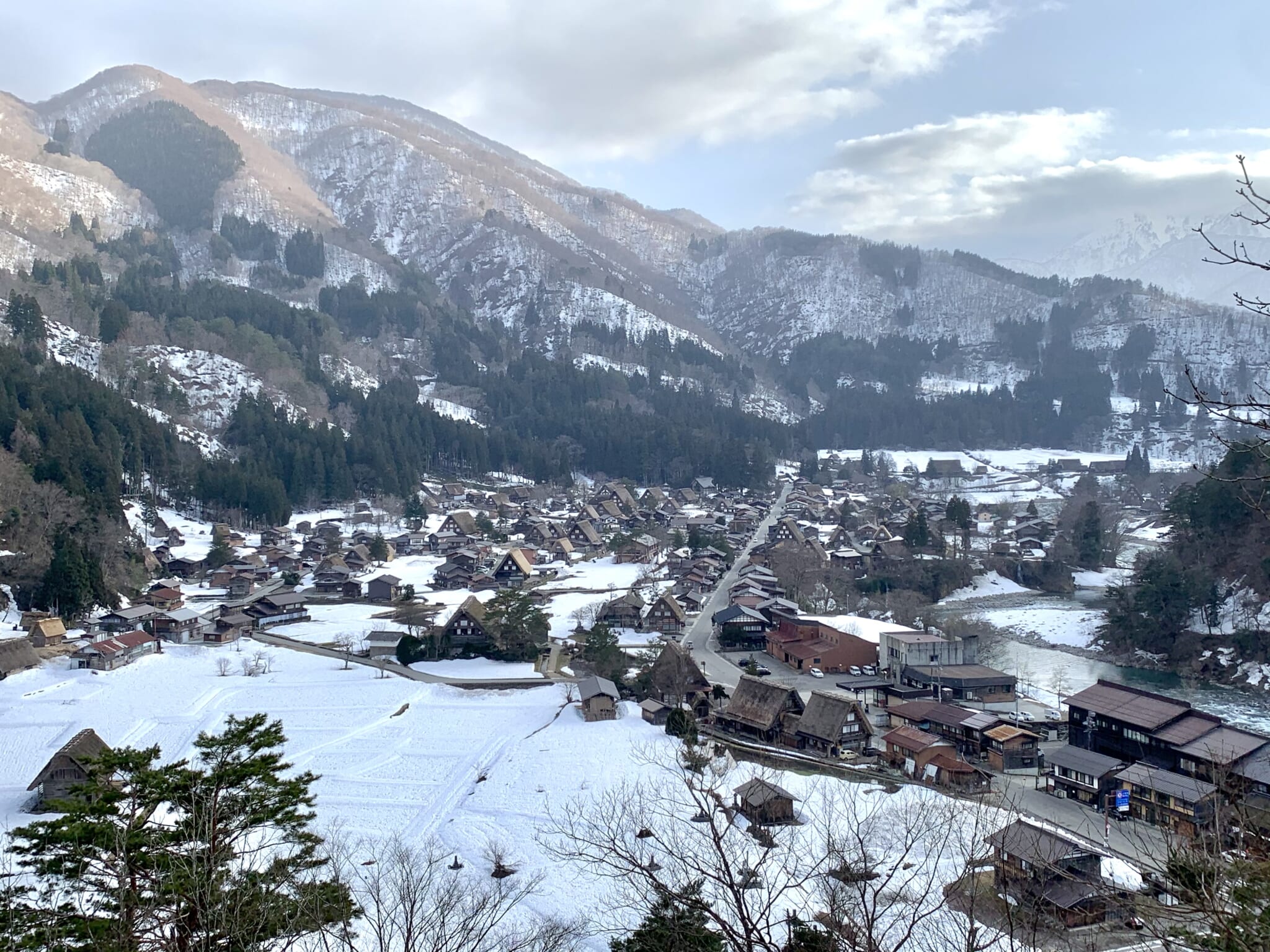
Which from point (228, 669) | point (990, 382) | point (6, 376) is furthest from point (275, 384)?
point (990, 382)

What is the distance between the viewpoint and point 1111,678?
25094mm

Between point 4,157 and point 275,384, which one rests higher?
point 4,157

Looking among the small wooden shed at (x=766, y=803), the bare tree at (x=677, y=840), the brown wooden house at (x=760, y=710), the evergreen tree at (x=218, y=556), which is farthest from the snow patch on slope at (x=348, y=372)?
the small wooden shed at (x=766, y=803)

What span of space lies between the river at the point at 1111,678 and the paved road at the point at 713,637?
24.9 ft

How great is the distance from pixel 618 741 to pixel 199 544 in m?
29.7

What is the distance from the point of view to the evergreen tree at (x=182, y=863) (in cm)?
547

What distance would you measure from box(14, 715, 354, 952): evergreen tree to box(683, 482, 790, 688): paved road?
15.1 m

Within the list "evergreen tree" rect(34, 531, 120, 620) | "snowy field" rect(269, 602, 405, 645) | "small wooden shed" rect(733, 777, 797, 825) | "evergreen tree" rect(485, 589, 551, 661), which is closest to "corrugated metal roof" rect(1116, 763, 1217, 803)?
"small wooden shed" rect(733, 777, 797, 825)

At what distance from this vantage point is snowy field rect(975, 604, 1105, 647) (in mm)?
29328

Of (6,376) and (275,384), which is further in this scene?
(275,384)

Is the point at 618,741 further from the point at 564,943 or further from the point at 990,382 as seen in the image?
the point at 990,382

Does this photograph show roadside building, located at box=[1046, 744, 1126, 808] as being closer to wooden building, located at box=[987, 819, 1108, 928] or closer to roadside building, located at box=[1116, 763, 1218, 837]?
roadside building, located at box=[1116, 763, 1218, 837]

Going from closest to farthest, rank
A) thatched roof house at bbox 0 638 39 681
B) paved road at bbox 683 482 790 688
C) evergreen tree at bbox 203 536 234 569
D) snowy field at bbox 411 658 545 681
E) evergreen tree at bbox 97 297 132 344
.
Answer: thatched roof house at bbox 0 638 39 681, snowy field at bbox 411 658 545 681, paved road at bbox 683 482 790 688, evergreen tree at bbox 203 536 234 569, evergreen tree at bbox 97 297 132 344

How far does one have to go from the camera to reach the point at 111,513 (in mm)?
33938
